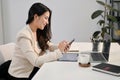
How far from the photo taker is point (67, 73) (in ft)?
4.84

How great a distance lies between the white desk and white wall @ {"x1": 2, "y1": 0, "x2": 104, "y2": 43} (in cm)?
226

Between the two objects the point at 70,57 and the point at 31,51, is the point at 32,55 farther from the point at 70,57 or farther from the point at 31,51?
the point at 70,57

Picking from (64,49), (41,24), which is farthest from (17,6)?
(64,49)

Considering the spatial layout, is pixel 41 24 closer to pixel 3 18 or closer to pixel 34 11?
pixel 34 11

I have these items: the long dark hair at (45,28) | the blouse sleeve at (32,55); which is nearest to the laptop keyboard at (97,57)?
the blouse sleeve at (32,55)

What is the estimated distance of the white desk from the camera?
1.39 metres

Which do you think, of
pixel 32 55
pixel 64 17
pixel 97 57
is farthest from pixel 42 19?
pixel 64 17

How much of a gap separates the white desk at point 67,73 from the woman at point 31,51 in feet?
0.38

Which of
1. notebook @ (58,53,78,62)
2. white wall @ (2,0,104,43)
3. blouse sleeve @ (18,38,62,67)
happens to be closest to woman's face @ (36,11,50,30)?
blouse sleeve @ (18,38,62,67)

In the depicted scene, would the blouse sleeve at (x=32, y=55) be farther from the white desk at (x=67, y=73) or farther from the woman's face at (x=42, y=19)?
the woman's face at (x=42, y=19)

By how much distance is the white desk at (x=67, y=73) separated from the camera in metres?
1.39

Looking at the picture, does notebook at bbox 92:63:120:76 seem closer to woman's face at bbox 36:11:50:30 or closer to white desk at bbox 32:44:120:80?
white desk at bbox 32:44:120:80

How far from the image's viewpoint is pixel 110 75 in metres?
1.44

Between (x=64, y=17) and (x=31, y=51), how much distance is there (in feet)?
7.31
